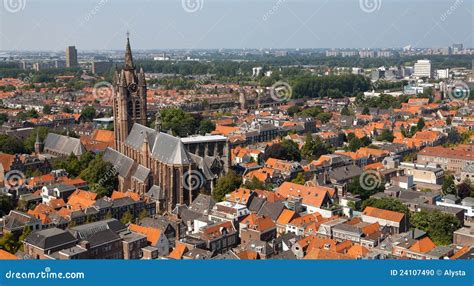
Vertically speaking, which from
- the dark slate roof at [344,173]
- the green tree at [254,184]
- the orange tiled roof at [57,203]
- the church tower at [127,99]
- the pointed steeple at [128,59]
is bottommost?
the orange tiled roof at [57,203]

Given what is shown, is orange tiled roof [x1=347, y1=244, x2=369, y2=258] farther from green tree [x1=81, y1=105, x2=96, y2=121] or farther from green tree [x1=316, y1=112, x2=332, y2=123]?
green tree [x1=81, y1=105, x2=96, y2=121]

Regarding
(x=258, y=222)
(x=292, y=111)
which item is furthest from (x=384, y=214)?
(x=292, y=111)

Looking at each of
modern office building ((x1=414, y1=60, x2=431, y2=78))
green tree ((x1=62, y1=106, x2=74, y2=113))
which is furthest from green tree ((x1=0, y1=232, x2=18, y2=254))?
modern office building ((x1=414, y1=60, x2=431, y2=78))

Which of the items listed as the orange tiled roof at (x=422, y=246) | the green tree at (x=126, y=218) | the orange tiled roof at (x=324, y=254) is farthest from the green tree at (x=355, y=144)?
the orange tiled roof at (x=324, y=254)

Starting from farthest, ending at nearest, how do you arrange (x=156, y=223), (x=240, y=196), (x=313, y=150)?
(x=313, y=150)
(x=240, y=196)
(x=156, y=223)

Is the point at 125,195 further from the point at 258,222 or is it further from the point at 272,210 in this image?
the point at 258,222

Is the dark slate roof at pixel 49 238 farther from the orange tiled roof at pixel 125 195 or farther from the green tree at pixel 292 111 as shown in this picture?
the green tree at pixel 292 111
